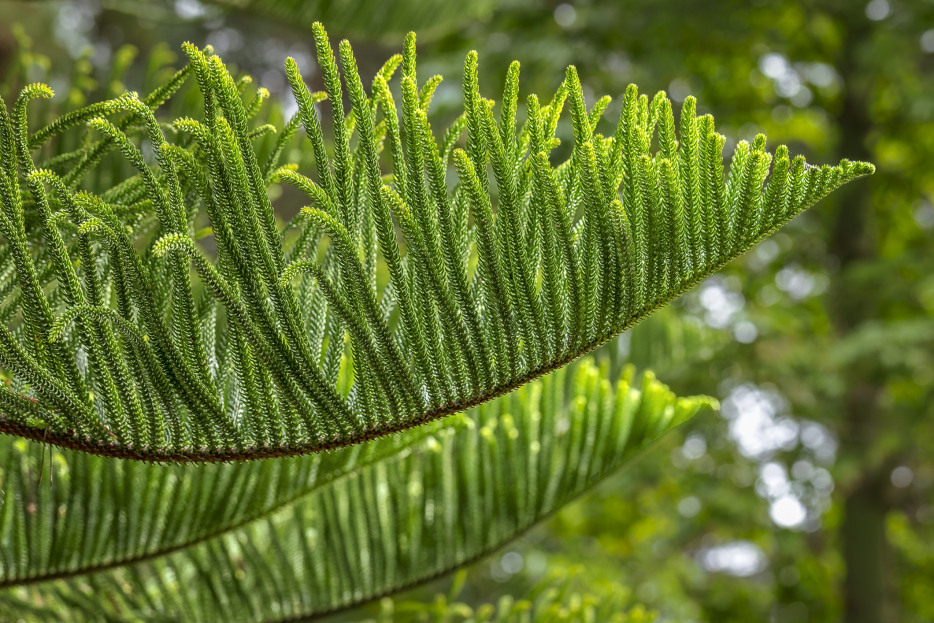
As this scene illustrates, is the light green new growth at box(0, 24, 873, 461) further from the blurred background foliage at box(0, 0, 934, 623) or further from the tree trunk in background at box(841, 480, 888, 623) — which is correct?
the tree trunk in background at box(841, 480, 888, 623)

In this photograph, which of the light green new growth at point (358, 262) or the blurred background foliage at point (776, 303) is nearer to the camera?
the light green new growth at point (358, 262)

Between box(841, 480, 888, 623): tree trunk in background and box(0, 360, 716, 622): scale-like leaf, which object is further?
box(841, 480, 888, 623): tree trunk in background

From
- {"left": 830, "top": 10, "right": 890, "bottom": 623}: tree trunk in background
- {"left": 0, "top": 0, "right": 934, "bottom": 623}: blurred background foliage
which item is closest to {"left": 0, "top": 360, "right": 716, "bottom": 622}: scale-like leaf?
{"left": 0, "top": 0, "right": 934, "bottom": 623}: blurred background foliage

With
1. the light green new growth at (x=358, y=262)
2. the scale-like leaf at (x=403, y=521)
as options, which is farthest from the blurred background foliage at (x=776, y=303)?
the light green new growth at (x=358, y=262)

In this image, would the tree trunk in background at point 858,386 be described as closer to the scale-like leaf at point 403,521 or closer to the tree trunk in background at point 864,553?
the tree trunk in background at point 864,553

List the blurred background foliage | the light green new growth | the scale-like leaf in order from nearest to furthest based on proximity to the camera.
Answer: the light green new growth < the scale-like leaf < the blurred background foliage

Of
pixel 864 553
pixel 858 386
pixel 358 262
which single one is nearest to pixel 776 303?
pixel 858 386
